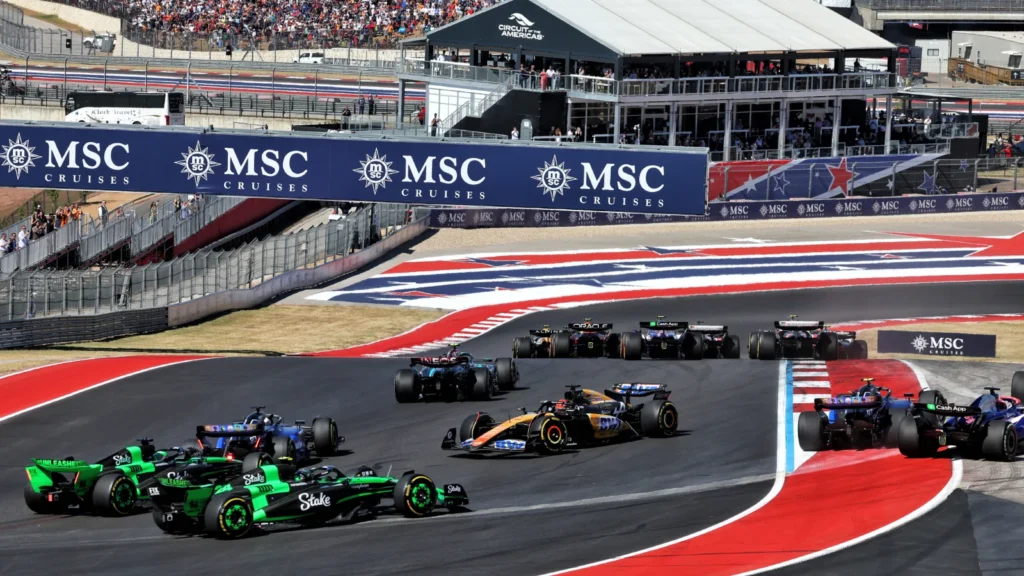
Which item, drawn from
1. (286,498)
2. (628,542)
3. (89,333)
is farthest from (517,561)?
(89,333)

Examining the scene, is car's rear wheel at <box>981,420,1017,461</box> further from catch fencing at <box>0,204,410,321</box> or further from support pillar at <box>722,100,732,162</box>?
support pillar at <box>722,100,732,162</box>

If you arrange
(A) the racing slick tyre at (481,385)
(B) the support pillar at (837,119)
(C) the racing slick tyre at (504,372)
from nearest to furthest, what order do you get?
(A) the racing slick tyre at (481,385) → (C) the racing slick tyre at (504,372) → (B) the support pillar at (837,119)

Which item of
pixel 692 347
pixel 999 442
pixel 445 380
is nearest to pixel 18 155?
pixel 445 380

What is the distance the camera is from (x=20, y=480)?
22234mm

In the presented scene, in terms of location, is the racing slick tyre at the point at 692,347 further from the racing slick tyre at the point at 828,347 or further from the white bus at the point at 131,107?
the white bus at the point at 131,107

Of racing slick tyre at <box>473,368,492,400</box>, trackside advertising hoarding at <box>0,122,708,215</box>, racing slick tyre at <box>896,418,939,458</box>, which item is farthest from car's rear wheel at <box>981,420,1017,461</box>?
trackside advertising hoarding at <box>0,122,708,215</box>

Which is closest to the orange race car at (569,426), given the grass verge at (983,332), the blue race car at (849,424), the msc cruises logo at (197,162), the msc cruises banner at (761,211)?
the blue race car at (849,424)

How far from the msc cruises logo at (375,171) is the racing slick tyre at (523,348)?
4.91 meters

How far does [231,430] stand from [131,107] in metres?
43.2

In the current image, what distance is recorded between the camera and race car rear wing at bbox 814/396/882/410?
22.8 m

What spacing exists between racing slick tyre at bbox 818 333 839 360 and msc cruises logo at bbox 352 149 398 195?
10425mm

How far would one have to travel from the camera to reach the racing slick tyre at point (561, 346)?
108ft

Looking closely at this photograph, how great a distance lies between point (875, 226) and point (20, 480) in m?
41.0

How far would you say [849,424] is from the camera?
2288 centimetres
